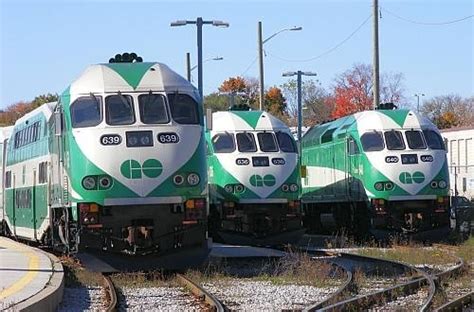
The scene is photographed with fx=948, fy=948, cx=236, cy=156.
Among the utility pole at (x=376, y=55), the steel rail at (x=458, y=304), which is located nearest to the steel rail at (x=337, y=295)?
the steel rail at (x=458, y=304)

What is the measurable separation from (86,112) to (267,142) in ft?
27.0

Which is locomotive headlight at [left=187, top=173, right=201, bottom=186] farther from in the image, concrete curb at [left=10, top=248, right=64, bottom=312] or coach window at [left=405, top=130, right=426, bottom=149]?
coach window at [left=405, top=130, right=426, bottom=149]

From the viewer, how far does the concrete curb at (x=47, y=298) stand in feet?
35.1

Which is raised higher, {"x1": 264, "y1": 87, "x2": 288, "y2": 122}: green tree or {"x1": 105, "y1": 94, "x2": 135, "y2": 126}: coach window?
{"x1": 264, "y1": 87, "x2": 288, "y2": 122}: green tree

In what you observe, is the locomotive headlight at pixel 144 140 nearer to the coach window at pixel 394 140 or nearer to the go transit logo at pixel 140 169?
the go transit logo at pixel 140 169

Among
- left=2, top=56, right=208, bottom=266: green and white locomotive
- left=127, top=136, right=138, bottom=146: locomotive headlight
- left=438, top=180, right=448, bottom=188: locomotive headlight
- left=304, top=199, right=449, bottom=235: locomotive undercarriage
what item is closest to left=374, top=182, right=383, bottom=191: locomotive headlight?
left=304, top=199, right=449, bottom=235: locomotive undercarriage

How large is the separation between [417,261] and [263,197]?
4.47 m

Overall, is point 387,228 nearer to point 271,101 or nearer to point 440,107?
point 271,101

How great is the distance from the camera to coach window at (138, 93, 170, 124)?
16544 millimetres

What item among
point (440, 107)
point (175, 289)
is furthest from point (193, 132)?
point (440, 107)

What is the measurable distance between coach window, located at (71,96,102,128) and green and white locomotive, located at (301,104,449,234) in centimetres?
1026

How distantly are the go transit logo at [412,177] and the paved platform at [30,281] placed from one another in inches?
384

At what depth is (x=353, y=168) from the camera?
2652 cm

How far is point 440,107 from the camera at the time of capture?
114 m
